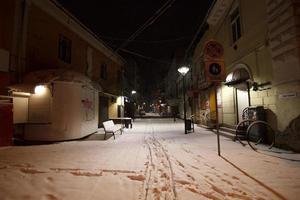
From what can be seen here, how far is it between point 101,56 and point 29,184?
14.9 metres

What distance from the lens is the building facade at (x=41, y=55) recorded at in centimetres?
859

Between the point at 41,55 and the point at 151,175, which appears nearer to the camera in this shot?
the point at 151,175

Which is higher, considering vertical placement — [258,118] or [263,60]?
[263,60]

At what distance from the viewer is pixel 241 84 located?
9352 mm

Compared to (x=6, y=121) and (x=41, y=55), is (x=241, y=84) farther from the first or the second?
(x=6, y=121)

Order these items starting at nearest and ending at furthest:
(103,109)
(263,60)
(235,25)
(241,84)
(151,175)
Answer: (151,175), (263,60), (241,84), (235,25), (103,109)

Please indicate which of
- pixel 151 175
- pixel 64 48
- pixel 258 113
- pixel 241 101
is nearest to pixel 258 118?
pixel 258 113

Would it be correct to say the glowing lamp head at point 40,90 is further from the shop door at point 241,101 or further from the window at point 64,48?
the shop door at point 241,101

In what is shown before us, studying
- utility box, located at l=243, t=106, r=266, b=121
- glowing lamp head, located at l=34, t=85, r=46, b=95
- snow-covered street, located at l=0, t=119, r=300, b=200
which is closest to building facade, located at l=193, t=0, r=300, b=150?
utility box, located at l=243, t=106, r=266, b=121

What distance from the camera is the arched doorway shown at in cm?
921

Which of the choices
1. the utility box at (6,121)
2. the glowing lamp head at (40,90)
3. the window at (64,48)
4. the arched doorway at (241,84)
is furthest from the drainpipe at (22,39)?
the arched doorway at (241,84)

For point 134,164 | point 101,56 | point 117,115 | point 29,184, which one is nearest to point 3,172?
point 29,184

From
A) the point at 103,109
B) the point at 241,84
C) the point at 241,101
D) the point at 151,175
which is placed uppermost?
the point at 241,84

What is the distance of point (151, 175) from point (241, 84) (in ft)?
23.2
